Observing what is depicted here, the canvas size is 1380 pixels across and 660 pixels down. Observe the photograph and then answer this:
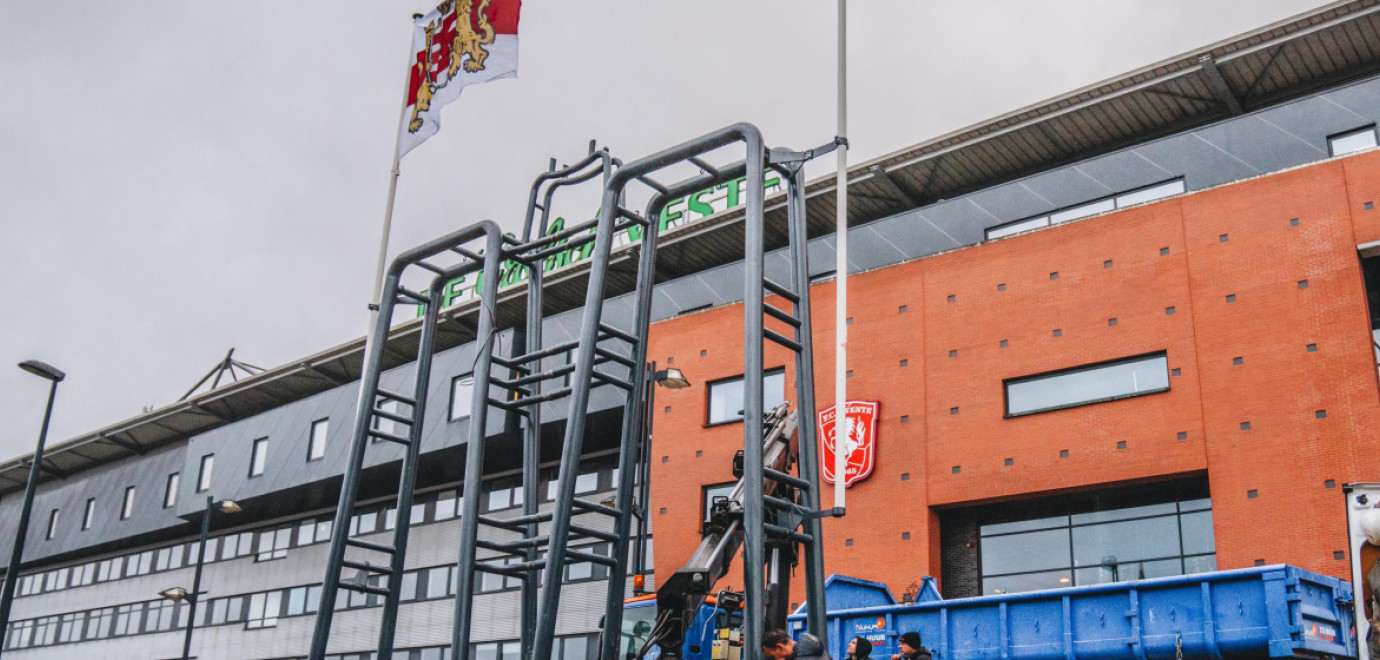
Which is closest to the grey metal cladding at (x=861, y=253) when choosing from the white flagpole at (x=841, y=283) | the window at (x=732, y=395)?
the window at (x=732, y=395)

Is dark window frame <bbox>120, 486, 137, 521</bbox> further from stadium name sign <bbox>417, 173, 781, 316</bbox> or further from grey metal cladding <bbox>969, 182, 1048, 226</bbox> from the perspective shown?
grey metal cladding <bbox>969, 182, 1048, 226</bbox>

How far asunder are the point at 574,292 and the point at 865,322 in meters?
14.1

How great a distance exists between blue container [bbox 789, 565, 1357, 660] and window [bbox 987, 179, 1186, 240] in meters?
14.5

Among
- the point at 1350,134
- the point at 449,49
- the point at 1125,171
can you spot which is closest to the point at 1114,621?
the point at 449,49

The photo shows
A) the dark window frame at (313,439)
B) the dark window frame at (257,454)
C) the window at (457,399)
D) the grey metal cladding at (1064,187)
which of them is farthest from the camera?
the dark window frame at (257,454)

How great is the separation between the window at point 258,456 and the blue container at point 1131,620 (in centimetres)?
3663

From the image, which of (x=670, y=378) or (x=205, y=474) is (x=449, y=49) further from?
(x=205, y=474)

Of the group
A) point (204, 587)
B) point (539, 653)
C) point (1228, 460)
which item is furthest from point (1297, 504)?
point (204, 587)

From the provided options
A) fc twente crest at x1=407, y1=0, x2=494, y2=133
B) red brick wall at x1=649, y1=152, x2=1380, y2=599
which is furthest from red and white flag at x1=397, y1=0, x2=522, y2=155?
red brick wall at x1=649, y1=152, x2=1380, y2=599

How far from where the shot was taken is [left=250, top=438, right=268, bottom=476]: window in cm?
5364

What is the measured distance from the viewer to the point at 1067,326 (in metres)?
31.1

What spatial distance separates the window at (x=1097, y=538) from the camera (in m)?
28.8

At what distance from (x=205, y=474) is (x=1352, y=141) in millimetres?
48111

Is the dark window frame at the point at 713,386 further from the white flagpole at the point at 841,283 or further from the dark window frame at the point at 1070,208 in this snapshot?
the white flagpole at the point at 841,283
